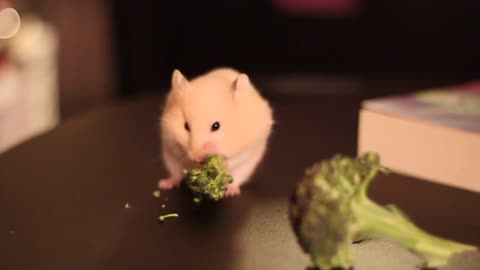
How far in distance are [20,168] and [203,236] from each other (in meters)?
0.44

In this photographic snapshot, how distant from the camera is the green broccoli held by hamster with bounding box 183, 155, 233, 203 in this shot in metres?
0.81

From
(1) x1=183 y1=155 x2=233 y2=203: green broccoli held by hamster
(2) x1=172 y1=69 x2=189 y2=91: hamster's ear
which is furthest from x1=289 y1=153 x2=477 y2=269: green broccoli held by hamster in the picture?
(2) x1=172 y1=69 x2=189 y2=91: hamster's ear

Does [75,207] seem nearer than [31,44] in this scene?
Yes

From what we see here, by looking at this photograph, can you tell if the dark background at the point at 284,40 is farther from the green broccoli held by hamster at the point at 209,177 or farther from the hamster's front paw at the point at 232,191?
the green broccoli held by hamster at the point at 209,177

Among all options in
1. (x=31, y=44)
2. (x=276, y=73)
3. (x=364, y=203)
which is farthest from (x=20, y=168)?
(x=276, y=73)

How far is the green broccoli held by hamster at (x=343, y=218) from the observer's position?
0.58 metres

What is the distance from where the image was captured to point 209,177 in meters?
0.82

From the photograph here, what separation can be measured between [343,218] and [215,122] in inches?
12.2

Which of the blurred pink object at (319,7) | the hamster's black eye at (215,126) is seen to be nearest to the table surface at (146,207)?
the hamster's black eye at (215,126)

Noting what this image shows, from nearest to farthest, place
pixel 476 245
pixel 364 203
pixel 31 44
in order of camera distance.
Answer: pixel 364 203
pixel 476 245
pixel 31 44

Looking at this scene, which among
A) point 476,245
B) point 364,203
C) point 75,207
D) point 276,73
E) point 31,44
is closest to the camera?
point 364,203

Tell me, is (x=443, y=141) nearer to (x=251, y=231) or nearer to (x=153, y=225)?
(x=251, y=231)

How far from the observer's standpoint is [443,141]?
→ 0.99 metres

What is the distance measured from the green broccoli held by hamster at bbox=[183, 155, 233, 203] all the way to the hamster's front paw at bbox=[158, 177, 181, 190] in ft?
0.48
